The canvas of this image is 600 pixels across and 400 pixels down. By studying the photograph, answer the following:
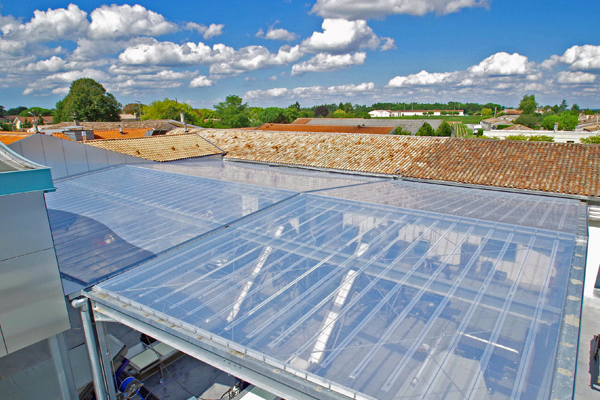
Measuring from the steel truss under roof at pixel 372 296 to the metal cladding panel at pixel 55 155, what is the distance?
20.8 ft

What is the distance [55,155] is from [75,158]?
2.18ft

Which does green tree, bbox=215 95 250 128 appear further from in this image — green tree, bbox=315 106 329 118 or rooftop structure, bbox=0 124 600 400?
rooftop structure, bbox=0 124 600 400

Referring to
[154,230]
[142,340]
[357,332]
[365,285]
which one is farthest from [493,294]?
[142,340]

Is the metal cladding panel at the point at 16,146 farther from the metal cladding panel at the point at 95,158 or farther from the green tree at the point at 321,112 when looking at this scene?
the green tree at the point at 321,112

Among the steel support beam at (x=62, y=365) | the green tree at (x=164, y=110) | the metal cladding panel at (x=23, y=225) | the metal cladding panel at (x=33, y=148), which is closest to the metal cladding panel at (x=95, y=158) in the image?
the metal cladding panel at (x=33, y=148)

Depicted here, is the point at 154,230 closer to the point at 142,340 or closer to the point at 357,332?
the point at 142,340

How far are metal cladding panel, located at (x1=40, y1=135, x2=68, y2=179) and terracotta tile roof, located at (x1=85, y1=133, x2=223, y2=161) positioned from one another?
209 centimetres

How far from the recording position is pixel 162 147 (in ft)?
60.4

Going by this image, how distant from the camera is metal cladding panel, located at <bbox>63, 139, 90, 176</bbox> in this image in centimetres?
1327

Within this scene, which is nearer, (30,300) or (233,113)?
(30,300)

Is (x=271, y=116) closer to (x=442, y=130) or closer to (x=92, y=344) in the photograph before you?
(x=442, y=130)

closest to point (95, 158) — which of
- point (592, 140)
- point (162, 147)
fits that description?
point (162, 147)

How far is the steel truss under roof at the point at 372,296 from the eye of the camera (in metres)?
3.47

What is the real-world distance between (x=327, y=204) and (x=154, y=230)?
3.99 meters
